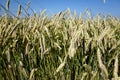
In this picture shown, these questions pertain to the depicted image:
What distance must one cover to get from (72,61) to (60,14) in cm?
85

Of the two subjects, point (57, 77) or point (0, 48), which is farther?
Result: point (0, 48)

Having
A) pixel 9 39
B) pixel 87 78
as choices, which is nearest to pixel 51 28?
pixel 9 39

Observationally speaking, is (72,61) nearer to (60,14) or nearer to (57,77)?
(57,77)

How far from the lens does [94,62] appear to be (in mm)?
1291

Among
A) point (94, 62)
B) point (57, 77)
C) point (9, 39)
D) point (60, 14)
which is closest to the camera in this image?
point (57, 77)

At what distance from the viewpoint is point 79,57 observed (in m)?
1.33

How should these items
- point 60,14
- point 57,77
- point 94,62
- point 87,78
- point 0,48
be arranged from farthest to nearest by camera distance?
point 60,14 < point 0,48 < point 94,62 < point 57,77 < point 87,78

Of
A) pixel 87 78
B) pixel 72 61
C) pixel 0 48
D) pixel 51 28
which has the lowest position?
pixel 87 78

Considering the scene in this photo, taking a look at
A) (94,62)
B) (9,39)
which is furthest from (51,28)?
(94,62)

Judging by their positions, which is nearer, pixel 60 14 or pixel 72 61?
pixel 72 61

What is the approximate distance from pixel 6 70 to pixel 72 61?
371 millimetres

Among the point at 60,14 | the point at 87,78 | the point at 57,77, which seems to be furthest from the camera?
the point at 60,14

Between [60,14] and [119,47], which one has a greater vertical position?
[60,14]

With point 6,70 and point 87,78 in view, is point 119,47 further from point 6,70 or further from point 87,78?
point 6,70
